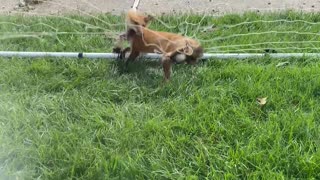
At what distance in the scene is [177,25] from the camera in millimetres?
3736

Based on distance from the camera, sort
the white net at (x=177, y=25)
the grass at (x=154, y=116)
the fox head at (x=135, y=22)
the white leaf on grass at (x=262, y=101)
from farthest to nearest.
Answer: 1. the white net at (x=177, y=25)
2. the fox head at (x=135, y=22)
3. the white leaf on grass at (x=262, y=101)
4. the grass at (x=154, y=116)

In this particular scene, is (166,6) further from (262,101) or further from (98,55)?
(262,101)

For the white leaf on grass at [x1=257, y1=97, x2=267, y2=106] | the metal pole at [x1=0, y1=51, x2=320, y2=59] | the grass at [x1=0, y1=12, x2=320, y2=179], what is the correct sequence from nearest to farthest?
1. the grass at [x1=0, y1=12, x2=320, y2=179]
2. the white leaf on grass at [x1=257, y1=97, x2=267, y2=106]
3. the metal pole at [x1=0, y1=51, x2=320, y2=59]

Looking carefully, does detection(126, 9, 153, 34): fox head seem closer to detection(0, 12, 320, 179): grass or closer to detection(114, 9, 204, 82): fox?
detection(114, 9, 204, 82): fox

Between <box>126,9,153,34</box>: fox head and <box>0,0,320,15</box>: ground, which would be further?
<box>0,0,320,15</box>: ground

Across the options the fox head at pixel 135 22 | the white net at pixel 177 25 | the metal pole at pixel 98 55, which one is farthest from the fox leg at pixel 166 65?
the white net at pixel 177 25

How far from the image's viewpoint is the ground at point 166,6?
13.5 ft

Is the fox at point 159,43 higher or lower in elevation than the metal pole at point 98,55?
higher

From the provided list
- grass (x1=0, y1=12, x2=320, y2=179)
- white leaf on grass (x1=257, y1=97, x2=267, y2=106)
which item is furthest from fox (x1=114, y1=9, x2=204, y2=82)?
white leaf on grass (x1=257, y1=97, x2=267, y2=106)

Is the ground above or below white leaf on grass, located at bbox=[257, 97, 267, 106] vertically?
above

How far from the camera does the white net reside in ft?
11.4

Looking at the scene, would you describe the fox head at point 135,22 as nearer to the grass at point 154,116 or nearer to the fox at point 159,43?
the fox at point 159,43

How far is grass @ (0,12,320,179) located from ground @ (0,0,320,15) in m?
0.60

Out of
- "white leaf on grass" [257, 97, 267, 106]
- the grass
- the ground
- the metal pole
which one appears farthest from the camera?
the ground
